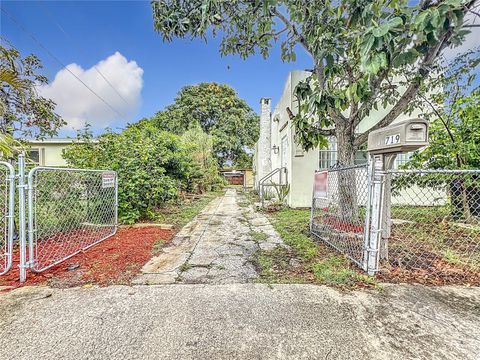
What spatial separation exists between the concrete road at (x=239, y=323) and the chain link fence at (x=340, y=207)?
1417 millimetres

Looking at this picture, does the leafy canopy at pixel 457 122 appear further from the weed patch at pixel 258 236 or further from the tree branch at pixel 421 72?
the weed patch at pixel 258 236

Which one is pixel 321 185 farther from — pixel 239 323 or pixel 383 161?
pixel 239 323

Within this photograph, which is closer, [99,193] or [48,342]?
[48,342]

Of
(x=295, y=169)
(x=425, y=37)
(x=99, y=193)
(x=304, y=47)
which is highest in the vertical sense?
(x=304, y=47)

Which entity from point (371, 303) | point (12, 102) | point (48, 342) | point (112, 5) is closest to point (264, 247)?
point (371, 303)

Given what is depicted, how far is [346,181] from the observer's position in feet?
15.0

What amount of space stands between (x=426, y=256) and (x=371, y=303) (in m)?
1.91

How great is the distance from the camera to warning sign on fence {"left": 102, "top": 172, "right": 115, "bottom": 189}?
464cm

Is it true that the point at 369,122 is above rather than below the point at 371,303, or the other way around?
above

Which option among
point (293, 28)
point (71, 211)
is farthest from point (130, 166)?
point (293, 28)

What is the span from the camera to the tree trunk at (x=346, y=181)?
4.40m

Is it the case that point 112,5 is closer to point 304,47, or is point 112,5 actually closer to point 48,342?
point 304,47

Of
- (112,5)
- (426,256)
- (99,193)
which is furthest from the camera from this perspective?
(112,5)

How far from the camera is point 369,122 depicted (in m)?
8.61
